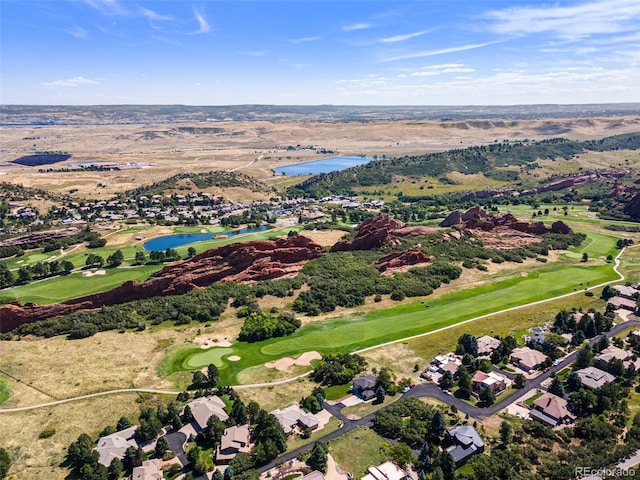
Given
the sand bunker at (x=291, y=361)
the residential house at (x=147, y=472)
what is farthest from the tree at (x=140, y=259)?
the residential house at (x=147, y=472)

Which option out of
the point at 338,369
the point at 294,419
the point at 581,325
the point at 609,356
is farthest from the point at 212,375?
the point at 581,325

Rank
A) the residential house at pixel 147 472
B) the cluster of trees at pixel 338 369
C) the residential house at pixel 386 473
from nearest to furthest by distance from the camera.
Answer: the residential house at pixel 386 473
the residential house at pixel 147 472
the cluster of trees at pixel 338 369

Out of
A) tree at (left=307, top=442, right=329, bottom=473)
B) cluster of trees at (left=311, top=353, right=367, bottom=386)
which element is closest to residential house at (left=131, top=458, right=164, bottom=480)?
tree at (left=307, top=442, right=329, bottom=473)

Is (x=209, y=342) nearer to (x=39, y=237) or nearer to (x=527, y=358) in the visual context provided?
(x=527, y=358)

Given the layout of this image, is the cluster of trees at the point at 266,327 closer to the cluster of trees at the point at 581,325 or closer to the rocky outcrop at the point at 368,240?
the rocky outcrop at the point at 368,240

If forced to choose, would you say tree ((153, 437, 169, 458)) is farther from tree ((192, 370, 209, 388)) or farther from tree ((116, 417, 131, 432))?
tree ((192, 370, 209, 388))

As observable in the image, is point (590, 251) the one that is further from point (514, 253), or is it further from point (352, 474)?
point (352, 474)
